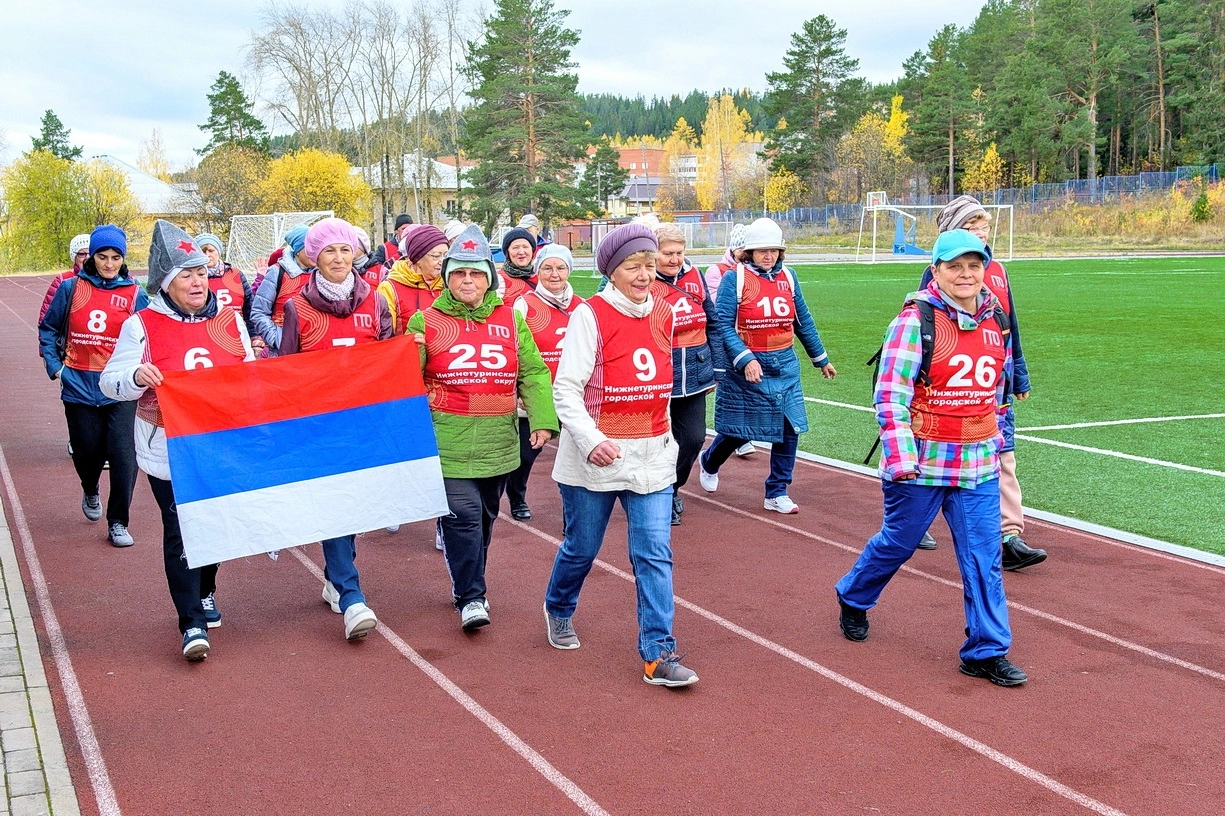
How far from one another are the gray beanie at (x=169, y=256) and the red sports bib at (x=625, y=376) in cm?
196

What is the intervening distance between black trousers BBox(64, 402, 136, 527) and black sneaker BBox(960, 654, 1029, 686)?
569 centimetres

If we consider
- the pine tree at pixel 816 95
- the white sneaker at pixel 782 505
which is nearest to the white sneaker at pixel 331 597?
the white sneaker at pixel 782 505

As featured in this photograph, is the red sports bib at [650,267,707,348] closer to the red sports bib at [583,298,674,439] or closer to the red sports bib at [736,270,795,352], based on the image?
the red sports bib at [736,270,795,352]

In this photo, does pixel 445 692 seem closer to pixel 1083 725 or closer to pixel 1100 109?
pixel 1083 725

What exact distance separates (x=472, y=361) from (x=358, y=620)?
4.56ft

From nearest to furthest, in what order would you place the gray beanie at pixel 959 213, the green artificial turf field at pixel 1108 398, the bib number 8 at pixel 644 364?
the bib number 8 at pixel 644 364, the gray beanie at pixel 959 213, the green artificial turf field at pixel 1108 398

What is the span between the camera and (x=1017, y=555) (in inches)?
266

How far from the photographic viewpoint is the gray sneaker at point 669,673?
197 inches

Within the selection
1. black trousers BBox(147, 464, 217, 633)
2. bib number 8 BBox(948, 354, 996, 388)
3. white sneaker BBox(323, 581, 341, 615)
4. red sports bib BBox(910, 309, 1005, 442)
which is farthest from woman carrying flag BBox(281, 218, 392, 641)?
bib number 8 BBox(948, 354, 996, 388)

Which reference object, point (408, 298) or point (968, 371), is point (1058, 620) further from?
point (408, 298)

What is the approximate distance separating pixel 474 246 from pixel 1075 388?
1020 centimetres

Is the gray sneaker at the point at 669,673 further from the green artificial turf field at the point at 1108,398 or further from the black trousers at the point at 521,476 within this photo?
the green artificial turf field at the point at 1108,398

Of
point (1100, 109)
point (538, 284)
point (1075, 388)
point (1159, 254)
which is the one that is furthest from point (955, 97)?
point (538, 284)

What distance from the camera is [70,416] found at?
322 inches
